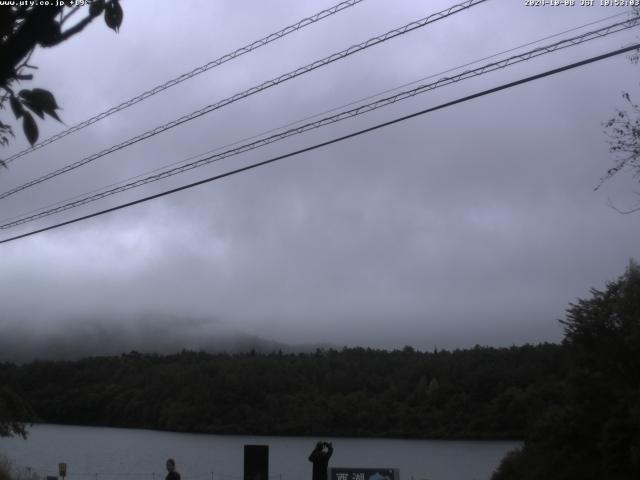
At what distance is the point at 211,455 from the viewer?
50375mm

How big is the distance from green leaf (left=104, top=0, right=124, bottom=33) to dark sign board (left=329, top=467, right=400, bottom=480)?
1324cm

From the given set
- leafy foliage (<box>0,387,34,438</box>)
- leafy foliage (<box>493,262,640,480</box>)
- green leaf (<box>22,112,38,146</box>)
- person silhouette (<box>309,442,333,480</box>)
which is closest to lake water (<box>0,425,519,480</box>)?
leafy foliage (<box>0,387,34,438</box>)

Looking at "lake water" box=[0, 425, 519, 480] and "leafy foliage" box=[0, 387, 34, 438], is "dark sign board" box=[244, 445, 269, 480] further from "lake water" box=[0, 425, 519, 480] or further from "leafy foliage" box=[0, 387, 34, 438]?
"lake water" box=[0, 425, 519, 480]

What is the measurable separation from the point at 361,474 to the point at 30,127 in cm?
1329

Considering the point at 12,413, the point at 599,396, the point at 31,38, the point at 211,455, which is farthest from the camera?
the point at 211,455

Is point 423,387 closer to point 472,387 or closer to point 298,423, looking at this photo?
point 472,387

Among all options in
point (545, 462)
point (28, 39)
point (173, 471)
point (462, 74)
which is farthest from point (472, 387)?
point (28, 39)

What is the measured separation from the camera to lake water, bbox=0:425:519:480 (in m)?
39.3

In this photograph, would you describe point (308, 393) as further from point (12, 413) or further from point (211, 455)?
point (12, 413)

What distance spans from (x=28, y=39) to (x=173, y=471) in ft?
46.1

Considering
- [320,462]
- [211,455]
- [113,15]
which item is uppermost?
[113,15]

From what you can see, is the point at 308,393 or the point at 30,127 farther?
the point at 308,393

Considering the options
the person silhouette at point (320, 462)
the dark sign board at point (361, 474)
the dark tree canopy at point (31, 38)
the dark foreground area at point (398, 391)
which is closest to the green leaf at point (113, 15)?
the dark tree canopy at point (31, 38)

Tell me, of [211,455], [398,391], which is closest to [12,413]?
[211,455]
